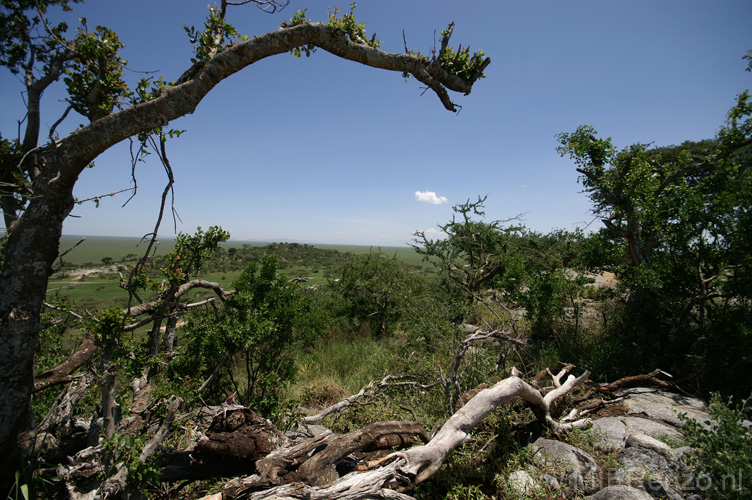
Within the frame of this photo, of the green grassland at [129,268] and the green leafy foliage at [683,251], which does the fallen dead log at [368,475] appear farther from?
the green leafy foliage at [683,251]

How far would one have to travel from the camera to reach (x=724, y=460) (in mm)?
2498

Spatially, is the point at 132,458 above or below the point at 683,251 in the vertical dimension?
below

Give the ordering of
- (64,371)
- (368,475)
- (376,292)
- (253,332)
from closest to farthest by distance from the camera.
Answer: (368,475), (64,371), (253,332), (376,292)

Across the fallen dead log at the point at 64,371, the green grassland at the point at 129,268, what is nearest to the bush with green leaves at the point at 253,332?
the green grassland at the point at 129,268

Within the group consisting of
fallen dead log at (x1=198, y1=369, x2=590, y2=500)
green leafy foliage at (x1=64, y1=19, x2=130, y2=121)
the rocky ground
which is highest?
green leafy foliage at (x1=64, y1=19, x2=130, y2=121)

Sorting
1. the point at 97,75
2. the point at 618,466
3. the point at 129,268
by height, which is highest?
the point at 97,75

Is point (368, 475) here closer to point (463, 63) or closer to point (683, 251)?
point (463, 63)

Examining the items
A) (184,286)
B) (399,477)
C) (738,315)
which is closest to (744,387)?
(738,315)

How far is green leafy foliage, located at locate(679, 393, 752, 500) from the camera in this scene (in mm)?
2354

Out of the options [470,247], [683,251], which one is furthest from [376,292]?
[683,251]

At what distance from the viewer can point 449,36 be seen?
2.77 meters

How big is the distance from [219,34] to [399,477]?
4.02m

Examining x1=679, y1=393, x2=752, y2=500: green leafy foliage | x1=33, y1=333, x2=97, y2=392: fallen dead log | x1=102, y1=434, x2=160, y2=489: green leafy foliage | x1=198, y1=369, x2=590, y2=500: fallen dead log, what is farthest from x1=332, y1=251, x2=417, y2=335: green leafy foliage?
x1=102, y1=434, x2=160, y2=489: green leafy foliage

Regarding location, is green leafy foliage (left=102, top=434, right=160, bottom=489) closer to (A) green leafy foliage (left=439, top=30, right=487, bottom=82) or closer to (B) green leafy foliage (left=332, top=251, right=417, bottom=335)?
(A) green leafy foliage (left=439, top=30, right=487, bottom=82)
